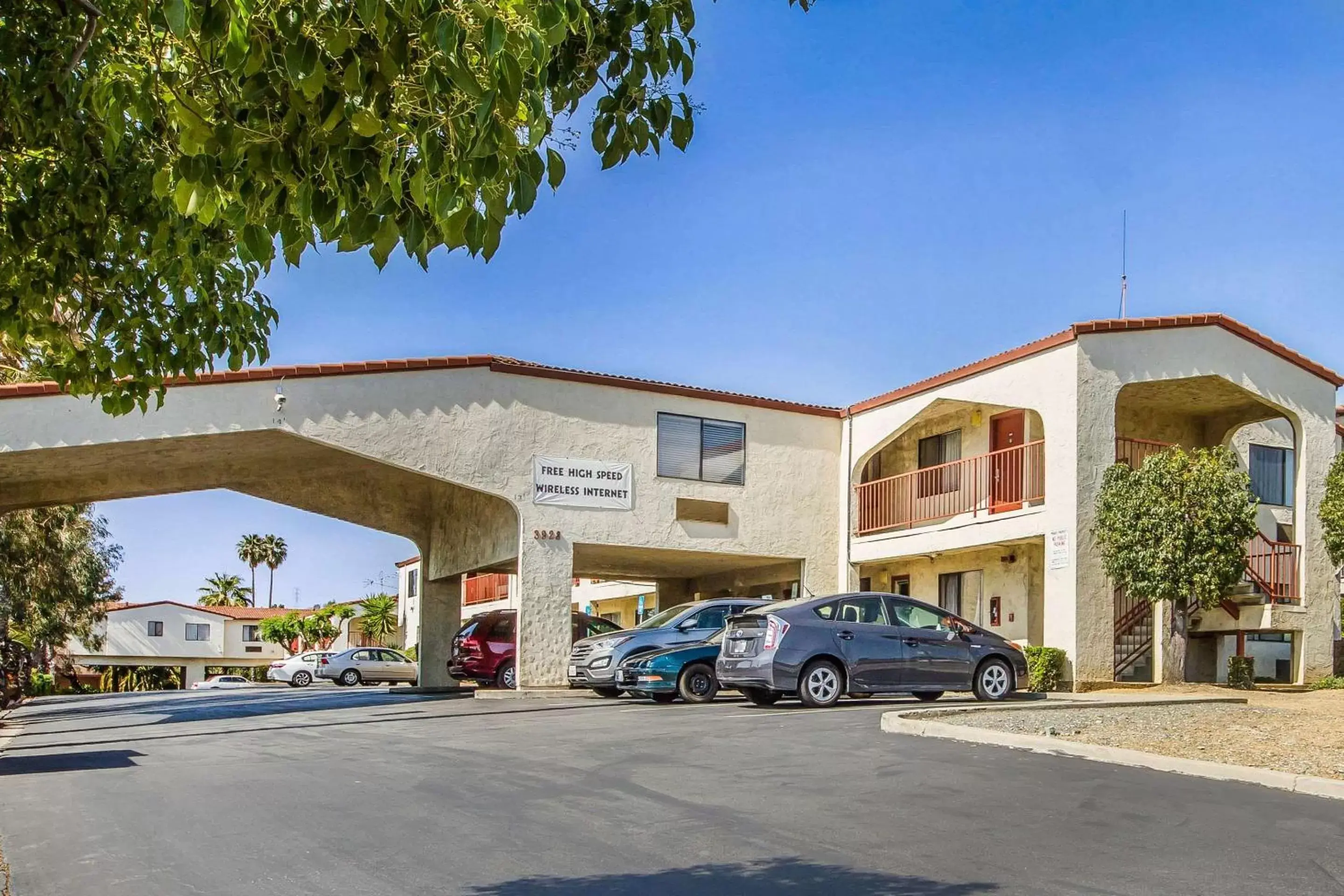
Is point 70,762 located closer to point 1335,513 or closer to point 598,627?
point 598,627

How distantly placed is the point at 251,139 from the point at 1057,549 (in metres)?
19.1

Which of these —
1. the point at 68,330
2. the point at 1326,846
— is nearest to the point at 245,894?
the point at 68,330

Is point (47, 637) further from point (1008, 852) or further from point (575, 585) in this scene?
point (1008, 852)

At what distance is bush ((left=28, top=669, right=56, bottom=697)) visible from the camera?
1816 inches

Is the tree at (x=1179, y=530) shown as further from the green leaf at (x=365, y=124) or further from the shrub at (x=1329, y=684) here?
the green leaf at (x=365, y=124)

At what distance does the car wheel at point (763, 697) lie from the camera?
17.2 metres

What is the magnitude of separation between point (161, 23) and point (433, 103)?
1.56 meters

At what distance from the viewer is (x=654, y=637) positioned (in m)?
20.3

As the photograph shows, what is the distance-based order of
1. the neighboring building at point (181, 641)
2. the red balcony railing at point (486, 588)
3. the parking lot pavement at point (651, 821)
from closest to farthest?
the parking lot pavement at point (651, 821) < the red balcony railing at point (486, 588) < the neighboring building at point (181, 641)

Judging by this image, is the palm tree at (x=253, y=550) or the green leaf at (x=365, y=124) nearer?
the green leaf at (x=365, y=124)

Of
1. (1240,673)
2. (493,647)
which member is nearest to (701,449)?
(493,647)

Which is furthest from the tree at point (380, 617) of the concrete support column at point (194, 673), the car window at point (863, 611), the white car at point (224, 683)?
the car window at point (863, 611)

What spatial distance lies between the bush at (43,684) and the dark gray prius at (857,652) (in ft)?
114

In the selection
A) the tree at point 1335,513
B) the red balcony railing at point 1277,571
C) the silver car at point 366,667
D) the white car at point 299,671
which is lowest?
the white car at point 299,671
